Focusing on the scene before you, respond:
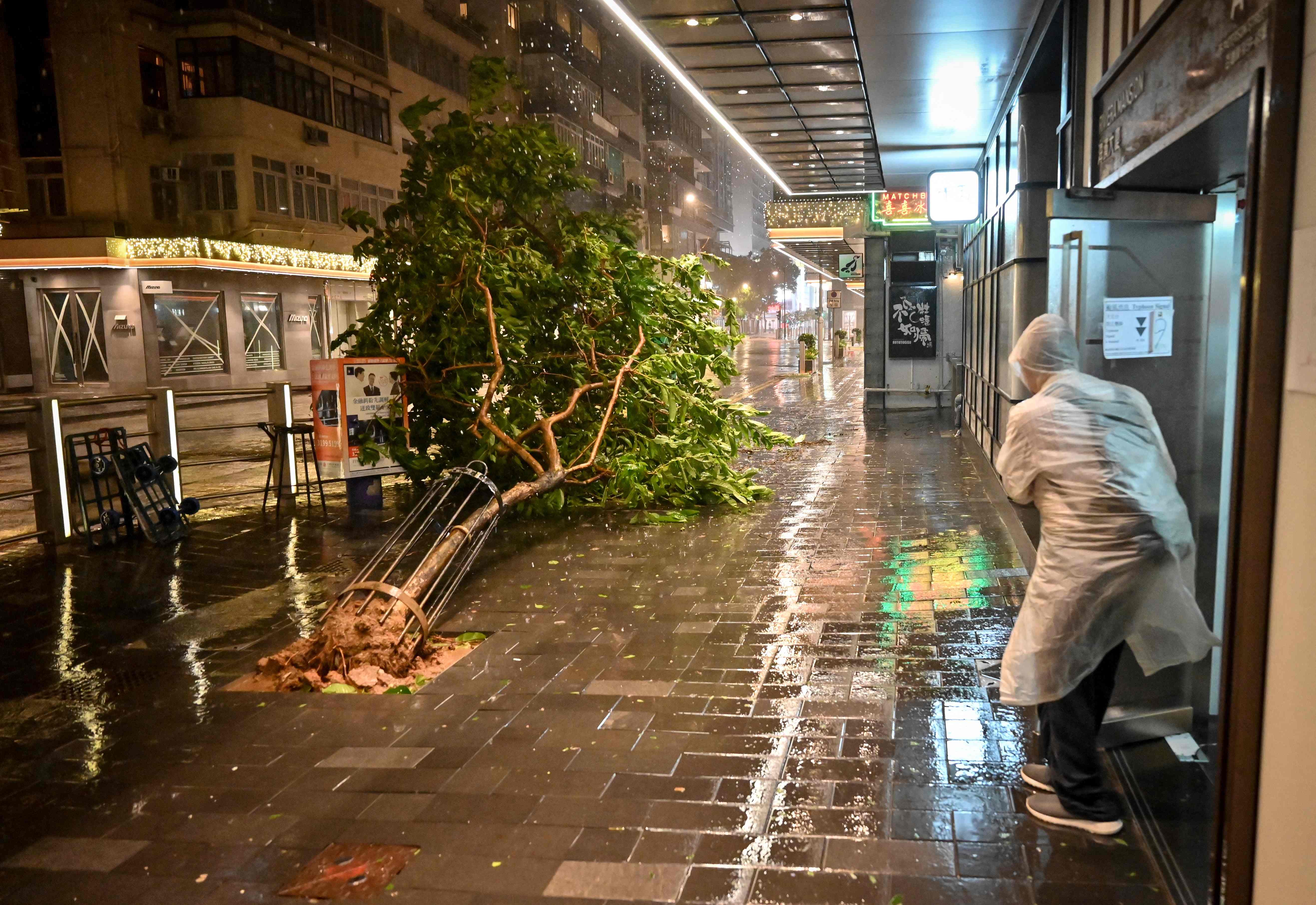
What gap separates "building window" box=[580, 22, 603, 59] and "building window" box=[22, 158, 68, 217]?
106 ft

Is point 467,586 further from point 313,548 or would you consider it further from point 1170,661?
point 1170,661

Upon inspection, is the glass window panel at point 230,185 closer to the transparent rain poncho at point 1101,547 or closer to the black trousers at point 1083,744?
the transparent rain poncho at point 1101,547

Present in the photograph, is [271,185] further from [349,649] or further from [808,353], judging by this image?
[349,649]

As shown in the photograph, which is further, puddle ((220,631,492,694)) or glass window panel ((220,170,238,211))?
glass window panel ((220,170,238,211))

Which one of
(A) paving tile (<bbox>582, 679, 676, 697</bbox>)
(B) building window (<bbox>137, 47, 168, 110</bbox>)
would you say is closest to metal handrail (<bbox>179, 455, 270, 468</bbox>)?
(A) paving tile (<bbox>582, 679, 676, 697</bbox>)

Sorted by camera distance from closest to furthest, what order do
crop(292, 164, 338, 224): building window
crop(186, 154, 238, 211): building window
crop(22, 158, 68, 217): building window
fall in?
1. crop(22, 158, 68, 217): building window
2. crop(186, 154, 238, 211): building window
3. crop(292, 164, 338, 224): building window

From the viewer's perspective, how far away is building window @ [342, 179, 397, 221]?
132 feet

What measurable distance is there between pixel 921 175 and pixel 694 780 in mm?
13946

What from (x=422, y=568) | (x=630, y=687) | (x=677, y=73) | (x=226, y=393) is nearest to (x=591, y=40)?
(x=677, y=73)

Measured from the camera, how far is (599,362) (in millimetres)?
10375

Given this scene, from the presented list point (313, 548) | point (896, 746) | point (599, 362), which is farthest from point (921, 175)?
point (896, 746)

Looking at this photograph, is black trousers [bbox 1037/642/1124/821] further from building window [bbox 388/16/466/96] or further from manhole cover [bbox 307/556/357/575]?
building window [bbox 388/16/466/96]

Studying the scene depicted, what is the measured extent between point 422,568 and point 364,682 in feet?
3.31

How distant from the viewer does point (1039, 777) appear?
393cm
